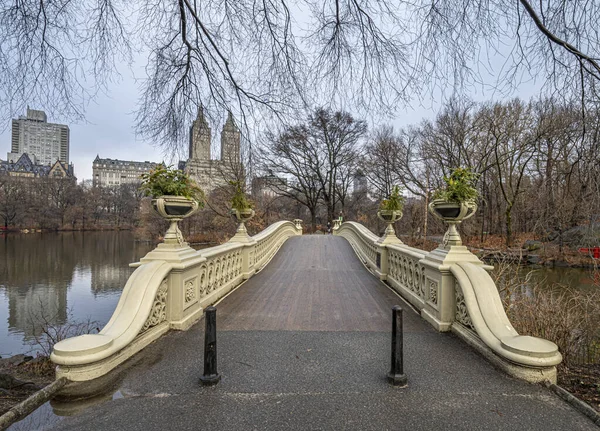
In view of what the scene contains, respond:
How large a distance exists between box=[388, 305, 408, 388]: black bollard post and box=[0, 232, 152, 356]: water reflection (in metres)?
8.78

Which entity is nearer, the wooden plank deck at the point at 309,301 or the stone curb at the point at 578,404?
the stone curb at the point at 578,404

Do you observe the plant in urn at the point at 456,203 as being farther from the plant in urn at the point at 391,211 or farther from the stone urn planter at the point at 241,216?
the stone urn planter at the point at 241,216

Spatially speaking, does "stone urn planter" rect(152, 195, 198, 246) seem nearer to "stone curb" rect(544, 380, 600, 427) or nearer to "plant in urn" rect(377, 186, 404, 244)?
"stone curb" rect(544, 380, 600, 427)

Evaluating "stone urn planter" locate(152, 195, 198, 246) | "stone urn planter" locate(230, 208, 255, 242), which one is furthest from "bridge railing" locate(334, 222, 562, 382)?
"stone urn planter" locate(230, 208, 255, 242)

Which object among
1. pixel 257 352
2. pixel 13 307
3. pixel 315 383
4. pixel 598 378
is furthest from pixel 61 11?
pixel 13 307

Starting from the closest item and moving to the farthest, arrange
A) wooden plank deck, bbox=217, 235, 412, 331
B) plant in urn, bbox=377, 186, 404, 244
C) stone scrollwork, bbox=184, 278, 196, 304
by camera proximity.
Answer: stone scrollwork, bbox=184, 278, 196, 304 < wooden plank deck, bbox=217, 235, 412, 331 < plant in urn, bbox=377, 186, 404, 244

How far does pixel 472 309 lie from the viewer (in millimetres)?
3822

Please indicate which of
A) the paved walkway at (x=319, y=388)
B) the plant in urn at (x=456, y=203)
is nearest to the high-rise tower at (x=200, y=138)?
the paved walkway at (x=319, y=388)

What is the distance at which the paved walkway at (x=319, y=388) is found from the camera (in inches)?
93.5

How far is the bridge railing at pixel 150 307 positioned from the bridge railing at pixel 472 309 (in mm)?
3651

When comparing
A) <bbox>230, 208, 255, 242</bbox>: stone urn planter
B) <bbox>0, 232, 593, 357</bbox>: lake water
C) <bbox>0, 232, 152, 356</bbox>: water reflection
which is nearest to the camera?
<bbox>230, 208, 255, 242</bbox>: stone urn planter

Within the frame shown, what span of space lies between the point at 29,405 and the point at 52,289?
57.3 feet

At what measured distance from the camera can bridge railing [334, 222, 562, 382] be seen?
294cm

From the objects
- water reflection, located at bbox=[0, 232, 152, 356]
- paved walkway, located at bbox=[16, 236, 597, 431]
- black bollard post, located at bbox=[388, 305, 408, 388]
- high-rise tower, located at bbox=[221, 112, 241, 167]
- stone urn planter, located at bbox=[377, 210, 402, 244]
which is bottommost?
water reflection, located at bbox=[0, 232, 152, 356]
